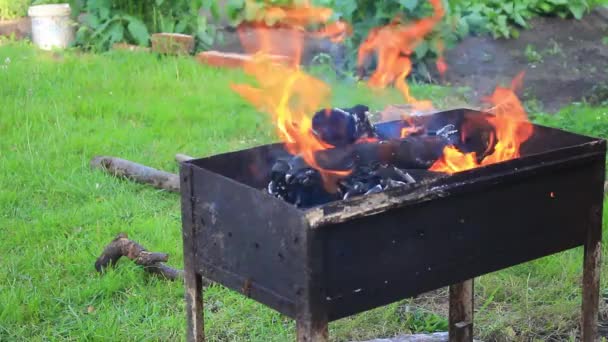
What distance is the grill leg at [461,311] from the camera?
4.02 metres

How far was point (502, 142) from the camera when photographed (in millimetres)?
3645

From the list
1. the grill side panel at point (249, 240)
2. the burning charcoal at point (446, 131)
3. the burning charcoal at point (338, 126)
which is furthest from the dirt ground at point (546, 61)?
the grill side panel at point (249, 240)

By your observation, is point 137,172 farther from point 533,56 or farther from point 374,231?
point 533,56

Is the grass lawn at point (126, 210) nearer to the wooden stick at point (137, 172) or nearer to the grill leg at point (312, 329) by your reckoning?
the wooden stick at point (137, 172)

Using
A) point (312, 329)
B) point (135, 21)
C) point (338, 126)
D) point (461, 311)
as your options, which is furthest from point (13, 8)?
point (312, 329)

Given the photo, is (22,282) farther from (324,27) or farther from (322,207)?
(324,27)

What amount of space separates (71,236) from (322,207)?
2.90m

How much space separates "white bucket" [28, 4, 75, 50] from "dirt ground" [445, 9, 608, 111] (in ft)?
12.3

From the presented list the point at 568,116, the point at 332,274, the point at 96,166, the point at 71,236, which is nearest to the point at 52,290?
the point at 71,236

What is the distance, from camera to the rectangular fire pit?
280 cm

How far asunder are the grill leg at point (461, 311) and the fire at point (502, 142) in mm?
676

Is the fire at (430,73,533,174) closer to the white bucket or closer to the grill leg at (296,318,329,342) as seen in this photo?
the grill leg at (296,318,329,342)

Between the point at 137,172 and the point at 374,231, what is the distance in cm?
344

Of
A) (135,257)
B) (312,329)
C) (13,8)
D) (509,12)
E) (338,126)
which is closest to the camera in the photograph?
(312,329)
